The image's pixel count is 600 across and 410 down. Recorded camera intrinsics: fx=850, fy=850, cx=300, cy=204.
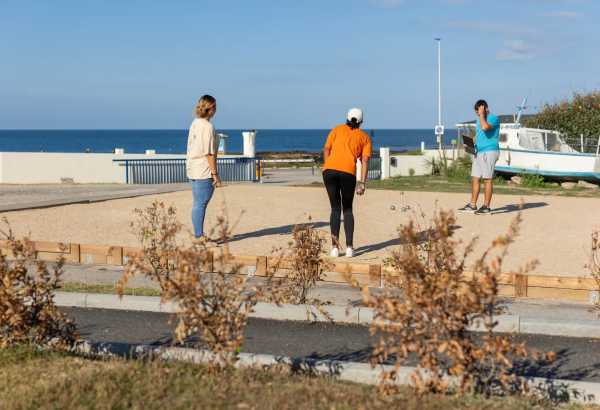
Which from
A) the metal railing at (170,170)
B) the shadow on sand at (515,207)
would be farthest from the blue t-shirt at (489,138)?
the metal railing at (170,170)

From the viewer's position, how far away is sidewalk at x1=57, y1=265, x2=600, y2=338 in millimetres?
6734

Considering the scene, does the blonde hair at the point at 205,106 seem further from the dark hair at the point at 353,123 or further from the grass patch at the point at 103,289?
the grass patch at the point at 103,289

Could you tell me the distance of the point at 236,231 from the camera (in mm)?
12570

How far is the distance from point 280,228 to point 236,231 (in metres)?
0.70

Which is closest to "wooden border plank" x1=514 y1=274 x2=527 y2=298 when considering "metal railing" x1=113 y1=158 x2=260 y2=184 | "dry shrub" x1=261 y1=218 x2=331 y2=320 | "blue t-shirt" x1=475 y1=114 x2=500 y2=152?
"dry shrub" x1=261 y1=218 x2=331 y2=320

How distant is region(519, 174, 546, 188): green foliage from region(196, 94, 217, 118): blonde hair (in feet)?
51.2

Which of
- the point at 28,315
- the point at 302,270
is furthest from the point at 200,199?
the point at 28,315

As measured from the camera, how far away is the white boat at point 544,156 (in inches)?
1002

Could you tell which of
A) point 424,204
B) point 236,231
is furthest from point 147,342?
point 424,204

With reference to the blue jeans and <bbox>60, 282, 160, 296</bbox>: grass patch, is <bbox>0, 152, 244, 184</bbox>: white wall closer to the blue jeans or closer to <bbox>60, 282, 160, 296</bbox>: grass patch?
the blue jeans

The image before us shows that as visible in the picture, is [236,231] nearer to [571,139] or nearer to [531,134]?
[531,134]

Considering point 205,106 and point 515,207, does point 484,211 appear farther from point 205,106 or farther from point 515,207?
point 205,106

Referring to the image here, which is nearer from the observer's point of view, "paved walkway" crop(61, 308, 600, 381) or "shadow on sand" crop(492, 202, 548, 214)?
"paved walkway" crop(61, 308, 600, 381)

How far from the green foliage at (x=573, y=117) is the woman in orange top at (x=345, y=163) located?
72.5ft
